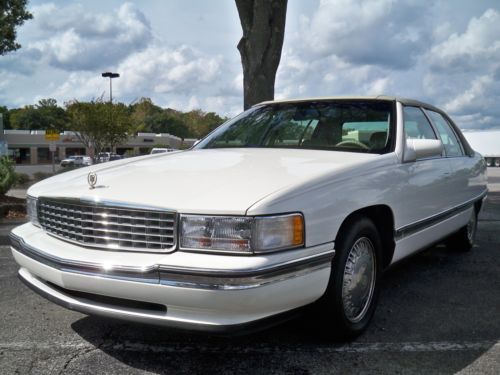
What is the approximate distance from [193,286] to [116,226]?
0.59 m

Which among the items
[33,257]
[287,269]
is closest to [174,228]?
[287,269]

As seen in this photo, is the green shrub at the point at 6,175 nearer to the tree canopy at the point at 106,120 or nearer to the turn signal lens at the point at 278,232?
the turn signal lens at the point at 278,232

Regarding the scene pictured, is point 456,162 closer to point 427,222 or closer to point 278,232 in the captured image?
point 427,222

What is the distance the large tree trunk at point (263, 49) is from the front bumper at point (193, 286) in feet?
23.3

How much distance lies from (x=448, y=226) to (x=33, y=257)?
3422 mm

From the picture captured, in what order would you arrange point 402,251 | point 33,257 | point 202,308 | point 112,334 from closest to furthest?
point 202,308 → point 33,257 → point 112,334 → point 402,251

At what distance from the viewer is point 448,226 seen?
181 inches

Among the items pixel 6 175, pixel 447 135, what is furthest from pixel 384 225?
pixel 6 175

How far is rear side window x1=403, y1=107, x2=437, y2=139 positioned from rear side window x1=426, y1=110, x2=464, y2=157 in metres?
0.19

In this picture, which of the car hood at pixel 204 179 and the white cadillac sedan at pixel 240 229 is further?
the car hood at pixel 204 179

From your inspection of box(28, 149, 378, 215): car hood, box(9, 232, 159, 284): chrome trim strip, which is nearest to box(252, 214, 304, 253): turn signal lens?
box(28, 149, 378, 215): car hood

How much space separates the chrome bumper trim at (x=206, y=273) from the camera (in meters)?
2.38

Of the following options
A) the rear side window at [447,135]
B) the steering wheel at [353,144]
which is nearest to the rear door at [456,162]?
the rear side window at [447,135]

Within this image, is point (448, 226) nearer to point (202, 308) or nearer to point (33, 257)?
point (202, 308)
